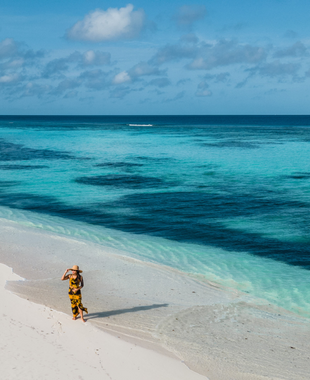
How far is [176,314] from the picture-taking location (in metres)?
10.7

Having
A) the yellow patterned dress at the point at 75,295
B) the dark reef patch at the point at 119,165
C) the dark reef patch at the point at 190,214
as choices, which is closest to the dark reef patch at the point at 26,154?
the dark reef patch at the point at 119,165

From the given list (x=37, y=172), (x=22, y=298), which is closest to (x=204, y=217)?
(x=22, y=298)

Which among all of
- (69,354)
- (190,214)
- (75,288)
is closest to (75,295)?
(75,288)

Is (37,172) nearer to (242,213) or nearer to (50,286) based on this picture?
(242,213)

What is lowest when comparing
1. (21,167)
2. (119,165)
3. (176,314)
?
(176,314)

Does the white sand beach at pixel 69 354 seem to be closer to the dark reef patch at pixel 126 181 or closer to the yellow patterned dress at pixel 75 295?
the yellow patterned dress at pixel 75 295

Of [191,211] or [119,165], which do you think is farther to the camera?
[119,165]

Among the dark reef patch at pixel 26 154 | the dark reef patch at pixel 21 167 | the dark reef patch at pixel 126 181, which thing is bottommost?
the dark reef patch at pixel 126 181

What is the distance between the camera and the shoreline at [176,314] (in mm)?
8711

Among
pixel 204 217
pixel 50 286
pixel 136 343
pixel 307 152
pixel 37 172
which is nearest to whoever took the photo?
pixel 136 343

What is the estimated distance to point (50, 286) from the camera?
12.0 meters

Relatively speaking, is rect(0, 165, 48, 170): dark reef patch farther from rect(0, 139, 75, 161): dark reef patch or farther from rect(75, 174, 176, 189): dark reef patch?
rect(75, 174, 176, 189): dark reef patch

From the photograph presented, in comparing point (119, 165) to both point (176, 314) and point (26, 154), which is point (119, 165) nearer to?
point (26, 154)

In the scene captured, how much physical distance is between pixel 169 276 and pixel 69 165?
92.7 ft
